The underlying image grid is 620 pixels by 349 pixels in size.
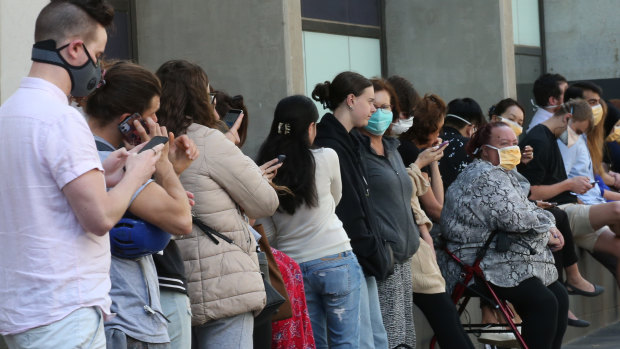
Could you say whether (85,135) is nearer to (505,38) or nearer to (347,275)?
(347,275)

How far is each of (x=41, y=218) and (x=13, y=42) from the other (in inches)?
120

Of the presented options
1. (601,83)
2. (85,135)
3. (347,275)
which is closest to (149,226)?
(85,135)

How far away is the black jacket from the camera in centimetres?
593

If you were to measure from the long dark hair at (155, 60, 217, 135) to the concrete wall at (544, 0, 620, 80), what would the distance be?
13049 millimetres

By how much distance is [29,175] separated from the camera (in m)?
3.06

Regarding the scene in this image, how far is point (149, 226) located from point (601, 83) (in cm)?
1164

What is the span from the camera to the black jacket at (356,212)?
5934 mm

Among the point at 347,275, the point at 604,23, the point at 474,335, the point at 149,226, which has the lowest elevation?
the point at 474,335

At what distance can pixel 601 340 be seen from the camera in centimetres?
956

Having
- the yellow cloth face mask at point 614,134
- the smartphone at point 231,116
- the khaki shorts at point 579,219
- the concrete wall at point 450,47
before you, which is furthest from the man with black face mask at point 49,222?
the concrete wall at point 450,47

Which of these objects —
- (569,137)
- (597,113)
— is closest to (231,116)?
(569,137)

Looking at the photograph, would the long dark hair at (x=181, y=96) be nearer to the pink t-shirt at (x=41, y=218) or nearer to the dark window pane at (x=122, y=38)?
the pink t-shirt at (x=41, y=218)

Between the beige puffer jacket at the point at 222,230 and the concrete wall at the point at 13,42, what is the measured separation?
6.04 feet

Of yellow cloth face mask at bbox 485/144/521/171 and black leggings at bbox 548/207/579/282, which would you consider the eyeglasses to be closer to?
yellow cloth face mask at bbox 485/144/521/171
